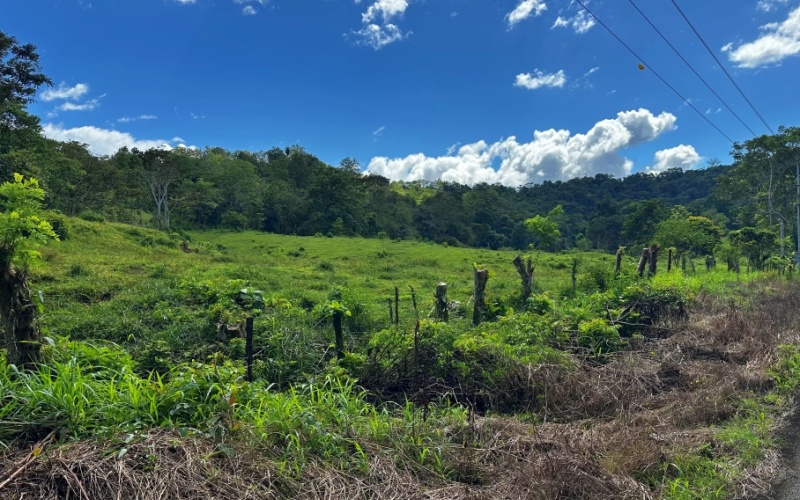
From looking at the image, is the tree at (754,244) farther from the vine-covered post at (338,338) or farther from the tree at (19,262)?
the tree at (19,262)

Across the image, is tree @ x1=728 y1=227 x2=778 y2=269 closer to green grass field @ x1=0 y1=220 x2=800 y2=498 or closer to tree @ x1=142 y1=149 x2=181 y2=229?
green grass field @ x1=0 y1=220 x2=800 y2=498

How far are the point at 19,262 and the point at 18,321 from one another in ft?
1.54

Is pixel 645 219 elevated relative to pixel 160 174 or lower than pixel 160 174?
lower

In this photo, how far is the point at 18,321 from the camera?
3801 millimetres

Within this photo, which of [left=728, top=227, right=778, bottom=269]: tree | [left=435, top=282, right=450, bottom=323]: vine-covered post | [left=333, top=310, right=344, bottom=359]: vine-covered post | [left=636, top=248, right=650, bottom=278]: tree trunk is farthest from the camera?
[left=728, top=227, right=778, bottom=269]: tree

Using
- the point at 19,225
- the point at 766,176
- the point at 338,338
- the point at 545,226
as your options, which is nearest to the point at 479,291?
the point at 338,338

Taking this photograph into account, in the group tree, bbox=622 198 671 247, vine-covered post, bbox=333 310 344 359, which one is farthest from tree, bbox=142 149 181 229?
tree, bbox=622 198 671 247

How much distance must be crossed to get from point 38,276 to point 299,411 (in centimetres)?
1103

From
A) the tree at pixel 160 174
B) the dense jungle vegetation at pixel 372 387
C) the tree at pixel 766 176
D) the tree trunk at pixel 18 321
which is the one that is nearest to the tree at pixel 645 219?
the tree at pixel 766 176

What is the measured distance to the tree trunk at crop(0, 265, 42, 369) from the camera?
3.72m

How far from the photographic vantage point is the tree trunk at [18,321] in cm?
372

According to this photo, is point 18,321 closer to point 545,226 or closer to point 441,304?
point 441,304

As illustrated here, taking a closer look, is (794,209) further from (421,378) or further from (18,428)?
(18,428)

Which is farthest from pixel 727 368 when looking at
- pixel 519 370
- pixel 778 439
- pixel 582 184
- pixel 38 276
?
pixel 582 184
